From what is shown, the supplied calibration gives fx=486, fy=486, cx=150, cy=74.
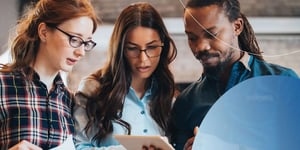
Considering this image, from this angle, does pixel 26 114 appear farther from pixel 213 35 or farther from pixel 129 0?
pixel 213 35

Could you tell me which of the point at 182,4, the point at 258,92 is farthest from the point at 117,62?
the point at 258,92

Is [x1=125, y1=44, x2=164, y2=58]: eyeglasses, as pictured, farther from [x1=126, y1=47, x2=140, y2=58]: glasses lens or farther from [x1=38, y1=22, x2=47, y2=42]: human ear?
[x1=38, y1=22, x2=47, y2=42]: human ear

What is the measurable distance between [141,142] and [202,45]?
1.00 feet

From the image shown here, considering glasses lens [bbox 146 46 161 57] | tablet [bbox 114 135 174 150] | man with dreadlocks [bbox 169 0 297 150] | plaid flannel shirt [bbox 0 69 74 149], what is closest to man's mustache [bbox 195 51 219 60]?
man with dreadlocks [bbox 169 0 297 150]

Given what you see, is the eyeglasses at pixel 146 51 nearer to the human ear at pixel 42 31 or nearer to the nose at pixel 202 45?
the nose at pixel 202 45

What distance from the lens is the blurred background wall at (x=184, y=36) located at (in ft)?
4.20

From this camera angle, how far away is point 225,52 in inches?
50.8

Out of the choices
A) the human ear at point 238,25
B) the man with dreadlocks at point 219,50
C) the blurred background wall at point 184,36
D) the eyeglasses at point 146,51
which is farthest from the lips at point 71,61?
the human ear at point 238,25

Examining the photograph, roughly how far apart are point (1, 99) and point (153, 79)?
401 mm

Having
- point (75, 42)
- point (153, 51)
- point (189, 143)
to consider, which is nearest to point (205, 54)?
point (153, 51)

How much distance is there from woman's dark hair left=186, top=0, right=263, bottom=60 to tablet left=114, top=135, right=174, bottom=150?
1.09ft

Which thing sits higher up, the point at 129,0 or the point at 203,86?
the point at 129,0
